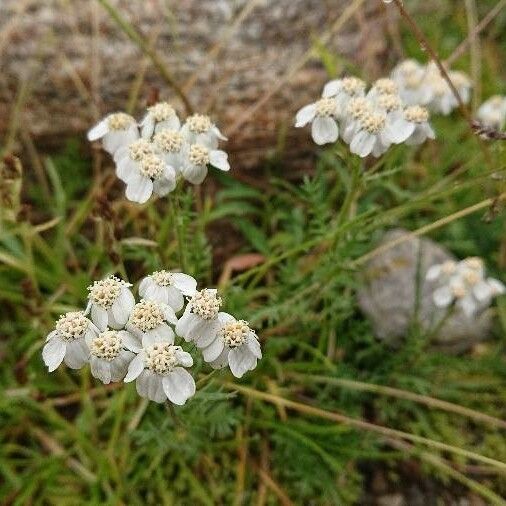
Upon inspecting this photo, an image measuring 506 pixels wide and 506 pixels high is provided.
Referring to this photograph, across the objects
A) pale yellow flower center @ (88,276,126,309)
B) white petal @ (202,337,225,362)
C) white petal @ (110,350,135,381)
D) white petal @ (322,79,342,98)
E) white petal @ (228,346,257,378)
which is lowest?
white petal @ (228,346,257,378)

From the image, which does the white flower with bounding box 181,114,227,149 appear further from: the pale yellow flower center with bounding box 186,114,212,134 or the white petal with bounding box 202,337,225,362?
the white petal with bounding box 202,337,225,362

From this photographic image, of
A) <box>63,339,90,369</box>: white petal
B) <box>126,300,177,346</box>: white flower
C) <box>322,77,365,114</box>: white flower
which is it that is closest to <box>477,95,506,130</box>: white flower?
<box>322,77,365,114</box>: white flower

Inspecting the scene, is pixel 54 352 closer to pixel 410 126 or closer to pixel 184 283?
pixel 184 283

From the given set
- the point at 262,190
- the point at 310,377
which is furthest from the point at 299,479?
the point at 262,190

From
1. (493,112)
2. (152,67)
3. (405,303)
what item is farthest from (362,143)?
(152,67)

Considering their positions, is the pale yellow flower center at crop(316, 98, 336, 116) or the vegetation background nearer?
the pale yellow flower center at crop(316, 98, 336, 116)

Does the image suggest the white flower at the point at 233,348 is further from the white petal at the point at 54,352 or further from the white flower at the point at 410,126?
the white flower at the point at 410,126

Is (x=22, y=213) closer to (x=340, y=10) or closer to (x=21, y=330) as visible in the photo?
(x=21, y=330)

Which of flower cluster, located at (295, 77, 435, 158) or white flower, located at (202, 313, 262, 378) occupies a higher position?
flower cluster, located at (295, 77, 435, 158)
